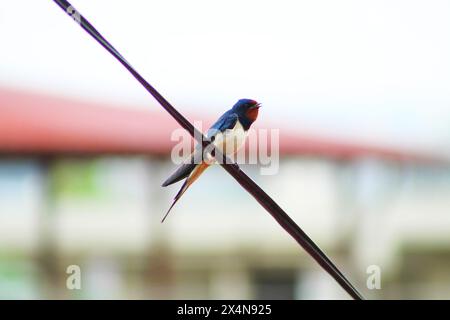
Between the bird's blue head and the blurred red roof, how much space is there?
10.7 feet

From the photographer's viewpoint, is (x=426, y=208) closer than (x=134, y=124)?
No

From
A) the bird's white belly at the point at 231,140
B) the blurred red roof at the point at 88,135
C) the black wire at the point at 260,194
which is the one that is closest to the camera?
the black wire at the point at 260,194

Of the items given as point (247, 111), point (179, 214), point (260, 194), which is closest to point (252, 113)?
point (247, 111)

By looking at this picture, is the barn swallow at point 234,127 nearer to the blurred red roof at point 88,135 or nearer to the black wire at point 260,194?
the black wire at point 260,194

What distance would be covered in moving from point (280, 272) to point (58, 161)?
6.57 ft

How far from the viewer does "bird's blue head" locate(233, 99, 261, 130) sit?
175 cm

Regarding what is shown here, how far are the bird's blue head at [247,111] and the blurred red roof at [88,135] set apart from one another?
10.7 feet

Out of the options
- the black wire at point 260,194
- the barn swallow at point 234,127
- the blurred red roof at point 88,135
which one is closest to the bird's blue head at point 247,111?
the barn swallow at point 234,127

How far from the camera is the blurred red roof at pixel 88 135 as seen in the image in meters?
5.18

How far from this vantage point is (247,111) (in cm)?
177

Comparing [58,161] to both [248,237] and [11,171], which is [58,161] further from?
[248,237]

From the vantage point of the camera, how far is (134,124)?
543 cm
